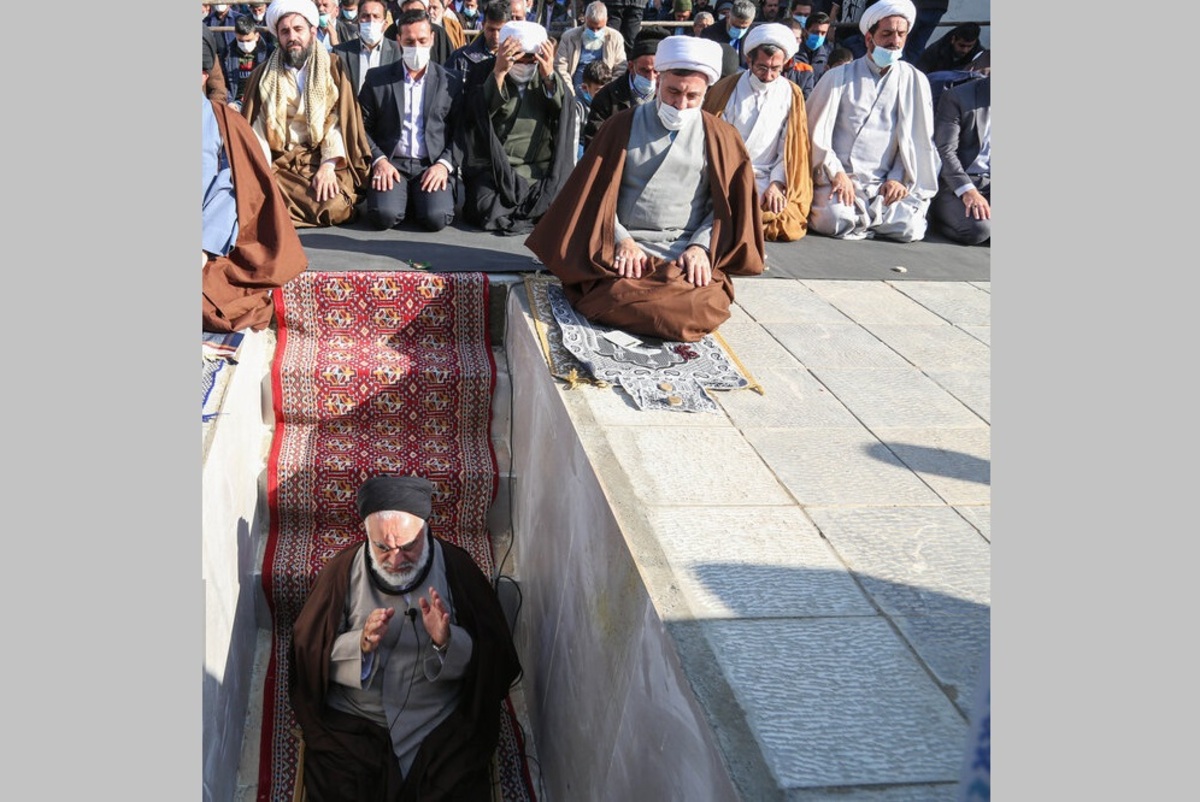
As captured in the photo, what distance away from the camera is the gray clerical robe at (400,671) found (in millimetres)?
3955

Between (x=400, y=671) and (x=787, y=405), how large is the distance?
1884mm

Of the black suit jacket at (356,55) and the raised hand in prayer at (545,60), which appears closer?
the raised hand in prayer at (545,60)

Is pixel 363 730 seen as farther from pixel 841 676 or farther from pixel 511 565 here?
pixel 841 676

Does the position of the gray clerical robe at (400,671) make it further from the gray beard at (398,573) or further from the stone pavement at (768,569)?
the stone pavement at (768,569)

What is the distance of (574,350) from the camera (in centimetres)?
458

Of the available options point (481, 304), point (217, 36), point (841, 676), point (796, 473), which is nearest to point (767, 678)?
point (841, 676)

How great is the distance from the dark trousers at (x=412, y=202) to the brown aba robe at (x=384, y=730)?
2.57 m

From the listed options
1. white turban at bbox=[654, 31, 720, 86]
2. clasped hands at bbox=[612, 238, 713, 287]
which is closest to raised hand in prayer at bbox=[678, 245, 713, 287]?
clasped hands at bbox=[612, 238, 713, 287]

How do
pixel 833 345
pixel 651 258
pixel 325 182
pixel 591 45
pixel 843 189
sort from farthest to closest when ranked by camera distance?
pixel 591 45 → pixel 843 189 → pixel 325 182 → pixel 833 345 → pixel 651 258

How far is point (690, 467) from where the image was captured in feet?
12.4

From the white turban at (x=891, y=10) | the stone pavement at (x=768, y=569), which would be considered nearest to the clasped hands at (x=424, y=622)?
the stone pavement at (x=768, y=569)

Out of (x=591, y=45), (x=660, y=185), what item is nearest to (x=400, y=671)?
(x=660, y=185)

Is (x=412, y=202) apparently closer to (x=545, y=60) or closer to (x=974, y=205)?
(x=545, y=60)

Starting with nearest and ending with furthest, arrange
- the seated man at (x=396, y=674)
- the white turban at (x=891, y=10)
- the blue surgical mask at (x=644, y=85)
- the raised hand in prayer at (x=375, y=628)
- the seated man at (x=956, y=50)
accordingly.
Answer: the raised hand in prayer at (x=375, y=628) → the seated man at (x=396, y=674) → the white turban at (x=891, y=10) → the blue surgical mask at (x=644, y=85) → the seated man at (x=956, y=50)
